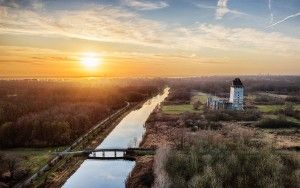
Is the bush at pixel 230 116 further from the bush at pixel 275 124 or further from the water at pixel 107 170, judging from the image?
the water at pixel 107 170

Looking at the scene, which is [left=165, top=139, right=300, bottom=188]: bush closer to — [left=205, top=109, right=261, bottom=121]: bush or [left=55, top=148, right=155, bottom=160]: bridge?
[left=55, top=148, right=155, bottom=160]: bridge

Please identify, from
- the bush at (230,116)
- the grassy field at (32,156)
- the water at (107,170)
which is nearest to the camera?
the water at (107,170)

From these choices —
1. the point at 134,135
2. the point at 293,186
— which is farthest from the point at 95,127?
the point at 293,186

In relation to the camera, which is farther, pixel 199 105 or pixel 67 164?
pixel 199 105

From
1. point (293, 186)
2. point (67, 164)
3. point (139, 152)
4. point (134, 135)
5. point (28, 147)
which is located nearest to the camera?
point (293, 186)

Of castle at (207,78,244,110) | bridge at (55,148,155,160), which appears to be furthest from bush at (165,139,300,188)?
castle at (207,78,244,110)

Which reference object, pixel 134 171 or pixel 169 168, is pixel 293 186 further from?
pixel 134 171

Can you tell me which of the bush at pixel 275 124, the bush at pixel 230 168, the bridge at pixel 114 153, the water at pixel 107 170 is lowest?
the water at pixel 107 170

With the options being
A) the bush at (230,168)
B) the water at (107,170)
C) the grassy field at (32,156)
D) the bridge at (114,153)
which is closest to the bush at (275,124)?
the water at (107,170)

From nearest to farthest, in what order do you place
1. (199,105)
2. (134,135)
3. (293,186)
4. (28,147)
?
(293,186) < (28,147) < (134,135) < (199,105)
